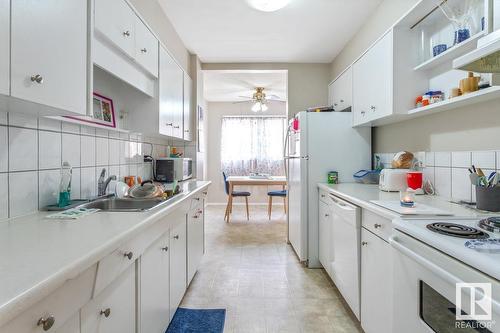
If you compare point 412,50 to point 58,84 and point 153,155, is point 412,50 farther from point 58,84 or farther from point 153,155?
point 153,155

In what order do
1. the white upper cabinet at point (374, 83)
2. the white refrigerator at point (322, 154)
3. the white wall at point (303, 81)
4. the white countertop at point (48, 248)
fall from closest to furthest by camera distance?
the white countertop at point (48, 248) < the white upper cabinet at point (374, 83) < the white refrigerator at point (322, 154) < the white wall at point (303, 81)

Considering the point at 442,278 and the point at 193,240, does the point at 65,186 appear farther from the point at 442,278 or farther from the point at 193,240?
the point at 442,278

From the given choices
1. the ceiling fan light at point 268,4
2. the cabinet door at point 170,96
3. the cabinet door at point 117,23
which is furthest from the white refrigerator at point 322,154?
the cabinet door at point 117,23

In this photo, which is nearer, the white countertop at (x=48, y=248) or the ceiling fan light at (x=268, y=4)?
the white countertop at (x=48, y=248)

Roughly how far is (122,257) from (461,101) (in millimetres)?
1869

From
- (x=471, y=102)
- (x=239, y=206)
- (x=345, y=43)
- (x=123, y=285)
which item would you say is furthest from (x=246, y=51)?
(x=239, y=206)

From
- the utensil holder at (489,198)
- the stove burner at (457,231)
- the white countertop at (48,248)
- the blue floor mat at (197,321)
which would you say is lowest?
the blue floor mat at (197,321)

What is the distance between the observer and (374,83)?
7.56 ft

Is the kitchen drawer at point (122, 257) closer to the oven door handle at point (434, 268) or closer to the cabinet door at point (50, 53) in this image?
the cabinet door at point (50, 53)

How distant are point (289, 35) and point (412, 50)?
4.72ft

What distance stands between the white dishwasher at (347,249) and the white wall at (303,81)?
189 centimetres

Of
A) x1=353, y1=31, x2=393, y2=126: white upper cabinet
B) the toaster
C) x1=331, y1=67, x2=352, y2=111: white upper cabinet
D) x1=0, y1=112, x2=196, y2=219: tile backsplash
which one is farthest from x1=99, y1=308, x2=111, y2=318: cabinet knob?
x1=331, y1=67, x2=352, y2=111: white upper cabinet

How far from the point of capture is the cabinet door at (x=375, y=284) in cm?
140

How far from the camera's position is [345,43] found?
331 cm
